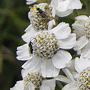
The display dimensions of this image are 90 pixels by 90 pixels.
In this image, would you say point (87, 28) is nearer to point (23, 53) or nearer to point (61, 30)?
point (61, 30)

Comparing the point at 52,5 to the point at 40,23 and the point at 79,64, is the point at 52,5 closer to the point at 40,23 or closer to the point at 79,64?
the point at 40,23

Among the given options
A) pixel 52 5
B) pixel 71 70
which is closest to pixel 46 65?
pixel 71 70

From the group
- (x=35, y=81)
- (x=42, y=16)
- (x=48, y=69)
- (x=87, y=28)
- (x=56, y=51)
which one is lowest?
(x=35, y=81)

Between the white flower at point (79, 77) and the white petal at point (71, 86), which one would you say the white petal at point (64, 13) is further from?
A: the white petal at point (71, 86)

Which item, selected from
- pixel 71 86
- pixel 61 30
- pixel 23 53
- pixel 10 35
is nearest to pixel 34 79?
pixel 23 53

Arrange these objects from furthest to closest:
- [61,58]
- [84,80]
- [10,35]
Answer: [10,35]
[61,58]
[84,80]

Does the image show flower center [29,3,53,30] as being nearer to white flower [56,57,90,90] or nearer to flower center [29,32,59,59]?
flower center [29,32,59,59]
